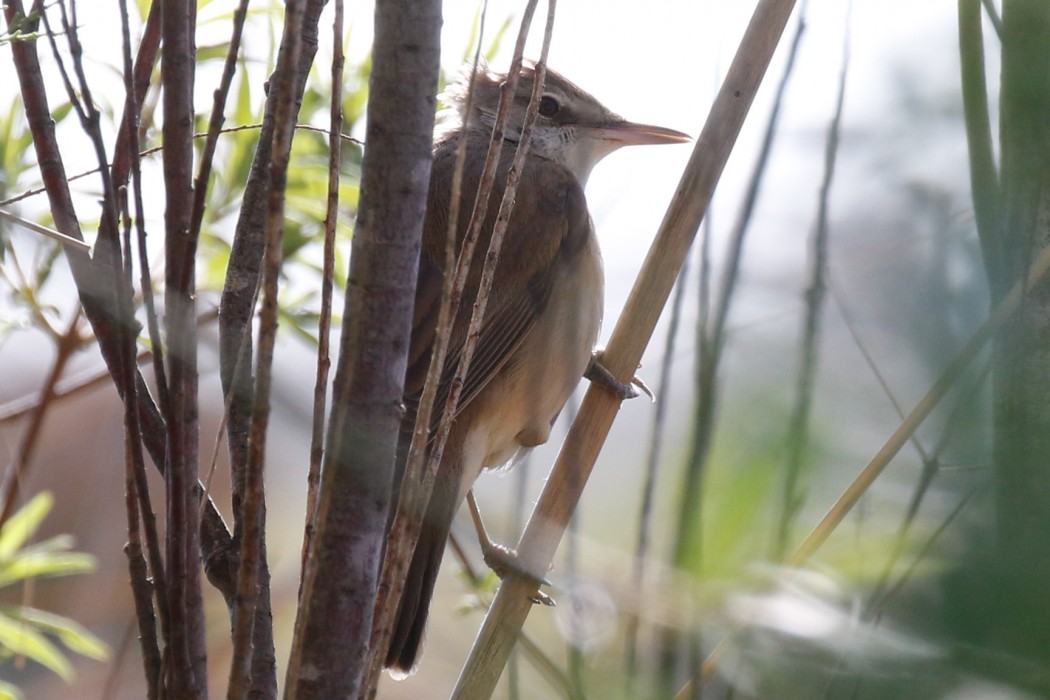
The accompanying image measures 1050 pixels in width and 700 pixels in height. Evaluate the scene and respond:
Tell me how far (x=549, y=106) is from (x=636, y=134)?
0.86 ft

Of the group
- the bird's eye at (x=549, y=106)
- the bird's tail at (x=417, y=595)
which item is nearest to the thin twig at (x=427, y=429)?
the bird's tail at (x=417, y=595)

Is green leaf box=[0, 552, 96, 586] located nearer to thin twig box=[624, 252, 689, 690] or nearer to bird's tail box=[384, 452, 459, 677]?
bird's tail box=[384, 452, 459, 677]

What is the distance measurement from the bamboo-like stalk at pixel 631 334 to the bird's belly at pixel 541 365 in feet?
2.57

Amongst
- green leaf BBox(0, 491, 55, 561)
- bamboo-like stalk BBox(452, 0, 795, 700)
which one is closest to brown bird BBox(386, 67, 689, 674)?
bamboo-like stalk BBox(452, 0, 795, 700)

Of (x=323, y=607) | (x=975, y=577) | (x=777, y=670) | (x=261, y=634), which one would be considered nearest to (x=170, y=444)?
(x=323, y=607)

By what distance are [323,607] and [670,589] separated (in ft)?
1.02

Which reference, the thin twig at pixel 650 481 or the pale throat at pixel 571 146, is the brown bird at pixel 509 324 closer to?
the pale throat at pixel 571 146

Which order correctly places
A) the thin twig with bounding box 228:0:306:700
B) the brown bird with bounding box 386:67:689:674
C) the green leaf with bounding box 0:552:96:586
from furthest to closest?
the brown bird with bounding box 386:67:689:674
the green leaf with bounding box 0:552:96:586
the thin twig with bounding box 228:0:306:700

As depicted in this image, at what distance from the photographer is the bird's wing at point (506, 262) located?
2.22 metres

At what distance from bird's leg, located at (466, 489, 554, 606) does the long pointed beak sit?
3.57 ft

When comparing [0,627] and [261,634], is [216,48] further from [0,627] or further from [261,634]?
[261,634]

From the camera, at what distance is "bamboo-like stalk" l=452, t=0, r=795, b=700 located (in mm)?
1257

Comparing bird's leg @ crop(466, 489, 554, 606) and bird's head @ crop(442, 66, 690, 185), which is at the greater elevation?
bird's head @ crop(442, 66, 690, 185)

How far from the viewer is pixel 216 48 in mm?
2092
